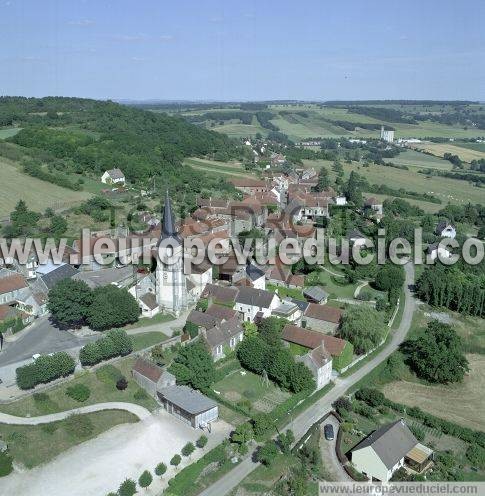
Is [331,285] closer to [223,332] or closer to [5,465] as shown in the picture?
[223,332]

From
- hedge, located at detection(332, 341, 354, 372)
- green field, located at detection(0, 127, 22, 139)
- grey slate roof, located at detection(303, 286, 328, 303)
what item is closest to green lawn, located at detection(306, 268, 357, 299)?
grey slate roof, located at detection(303, 286, 328, 303)

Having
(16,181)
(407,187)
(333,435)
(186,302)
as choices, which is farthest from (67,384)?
(407,187)

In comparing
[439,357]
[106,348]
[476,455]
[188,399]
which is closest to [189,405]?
[188,399]

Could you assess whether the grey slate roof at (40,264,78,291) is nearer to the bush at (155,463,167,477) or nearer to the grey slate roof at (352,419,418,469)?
the bush at (155,463,167,477)

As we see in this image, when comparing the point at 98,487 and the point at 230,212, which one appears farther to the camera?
the point at 230,212

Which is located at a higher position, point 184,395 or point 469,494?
point 184,395

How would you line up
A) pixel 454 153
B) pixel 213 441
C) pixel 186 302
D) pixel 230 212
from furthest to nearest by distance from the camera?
pixel 454 153 → pixel 230 212 → pixel 186 302 → pixel 213 441

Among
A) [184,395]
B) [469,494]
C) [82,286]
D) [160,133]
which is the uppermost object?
[160,133]

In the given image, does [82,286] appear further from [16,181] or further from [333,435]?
[16,181]
